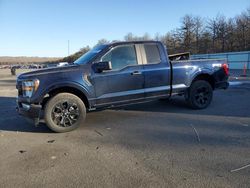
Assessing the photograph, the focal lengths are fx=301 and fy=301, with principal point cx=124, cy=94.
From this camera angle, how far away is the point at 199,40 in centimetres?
6306

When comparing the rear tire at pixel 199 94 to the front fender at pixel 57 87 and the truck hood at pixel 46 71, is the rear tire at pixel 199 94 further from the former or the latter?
the truck hood at pixel 46 71

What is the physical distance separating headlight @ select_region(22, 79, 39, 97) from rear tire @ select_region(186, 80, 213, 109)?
4.16 metres

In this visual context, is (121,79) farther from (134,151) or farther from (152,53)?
(134,151)

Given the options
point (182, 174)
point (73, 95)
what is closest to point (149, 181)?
point (182, 174)

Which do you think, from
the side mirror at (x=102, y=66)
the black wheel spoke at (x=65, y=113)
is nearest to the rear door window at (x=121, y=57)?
the side mirror at (x=102, y=66)

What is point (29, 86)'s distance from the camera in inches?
248

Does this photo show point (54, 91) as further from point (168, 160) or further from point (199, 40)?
point (199, 40)

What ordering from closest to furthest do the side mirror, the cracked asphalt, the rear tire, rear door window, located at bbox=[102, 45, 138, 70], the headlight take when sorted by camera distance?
the cracked asphalt
the headlight
the side mirror
rear door window, located at bbox=[102, 45, 138, 70]
the rear tire

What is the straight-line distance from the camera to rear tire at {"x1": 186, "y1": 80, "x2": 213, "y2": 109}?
8305 millimetres

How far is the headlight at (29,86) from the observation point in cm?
624

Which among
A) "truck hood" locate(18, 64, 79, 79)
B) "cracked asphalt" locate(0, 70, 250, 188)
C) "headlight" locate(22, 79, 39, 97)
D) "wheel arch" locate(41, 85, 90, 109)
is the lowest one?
"cracked asphalt" locate(0, 70, 250, 188)

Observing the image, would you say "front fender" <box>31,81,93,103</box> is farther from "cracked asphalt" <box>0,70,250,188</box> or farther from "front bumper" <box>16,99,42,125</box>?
"cracked asphalt" <box>0,70,250,188</box>

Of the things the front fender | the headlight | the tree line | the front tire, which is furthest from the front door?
the tree line

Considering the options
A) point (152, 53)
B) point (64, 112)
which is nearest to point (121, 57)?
point (152, 53)
